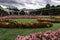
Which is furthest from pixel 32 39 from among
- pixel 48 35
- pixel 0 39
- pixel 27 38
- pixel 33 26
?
pixel 33 26

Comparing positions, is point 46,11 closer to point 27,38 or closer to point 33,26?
point 33,26

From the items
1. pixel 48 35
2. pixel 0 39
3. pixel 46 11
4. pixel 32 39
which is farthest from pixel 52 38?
pixel 46 11

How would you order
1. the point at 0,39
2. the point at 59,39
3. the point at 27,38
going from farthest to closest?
the point at 0,39 < the point at 59,39 < the point at 27,38

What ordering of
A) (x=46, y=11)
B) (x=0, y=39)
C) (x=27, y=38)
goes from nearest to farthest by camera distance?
(x=27, y=38) < (x=0, y=39) < (x=46, y=11)

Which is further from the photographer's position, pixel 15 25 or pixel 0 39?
pixel 15 25

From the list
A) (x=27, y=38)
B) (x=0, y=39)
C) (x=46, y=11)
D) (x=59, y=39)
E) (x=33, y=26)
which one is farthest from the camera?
(x=46, y=11)

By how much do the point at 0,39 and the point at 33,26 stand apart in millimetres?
4225

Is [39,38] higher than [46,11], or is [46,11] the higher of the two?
[39,38]

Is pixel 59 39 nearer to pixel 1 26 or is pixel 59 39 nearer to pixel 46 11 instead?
pixel 1 26

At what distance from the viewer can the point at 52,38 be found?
5.81 metres

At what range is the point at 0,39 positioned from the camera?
347 inches

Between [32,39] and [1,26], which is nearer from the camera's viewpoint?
[32,39]

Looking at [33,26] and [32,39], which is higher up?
[32,39]

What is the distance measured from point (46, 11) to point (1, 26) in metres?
28.9
